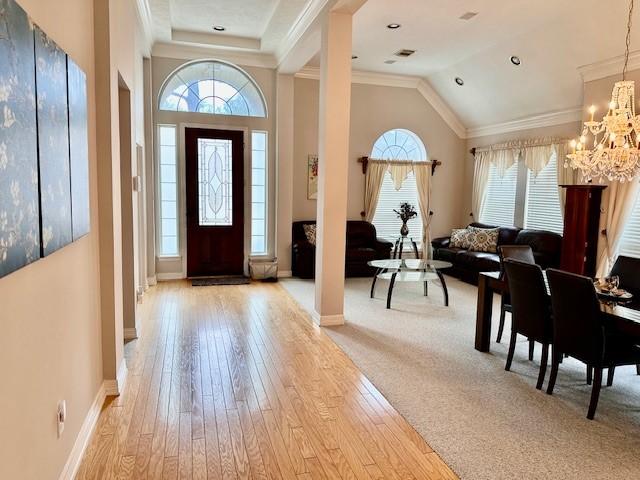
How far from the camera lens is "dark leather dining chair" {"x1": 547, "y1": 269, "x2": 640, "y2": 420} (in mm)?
2686

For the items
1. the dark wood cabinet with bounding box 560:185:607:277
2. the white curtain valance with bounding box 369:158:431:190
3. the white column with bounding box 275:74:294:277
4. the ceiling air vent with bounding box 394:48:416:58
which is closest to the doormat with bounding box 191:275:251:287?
the white column with bounding box 275:74:294:277

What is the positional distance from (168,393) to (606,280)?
3201 millimetres

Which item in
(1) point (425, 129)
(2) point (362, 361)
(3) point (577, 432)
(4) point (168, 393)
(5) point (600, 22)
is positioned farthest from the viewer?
(1) point (425, 129)

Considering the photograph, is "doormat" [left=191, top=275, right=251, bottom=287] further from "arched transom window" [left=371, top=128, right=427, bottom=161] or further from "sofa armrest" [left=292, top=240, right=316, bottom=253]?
"arched transom window" [left=371, top=128, right=427, bottom=161]

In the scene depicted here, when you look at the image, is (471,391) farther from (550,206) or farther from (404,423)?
(550,206)

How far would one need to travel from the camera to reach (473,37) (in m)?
5.71

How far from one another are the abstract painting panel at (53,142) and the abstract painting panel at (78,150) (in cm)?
9

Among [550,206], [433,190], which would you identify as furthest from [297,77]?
[550,206]

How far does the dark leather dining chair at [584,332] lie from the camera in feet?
8.81

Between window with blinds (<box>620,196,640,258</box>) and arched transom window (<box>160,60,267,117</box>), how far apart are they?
5.04m

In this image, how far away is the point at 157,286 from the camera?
20.3 feet

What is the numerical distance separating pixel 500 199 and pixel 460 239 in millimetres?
1017

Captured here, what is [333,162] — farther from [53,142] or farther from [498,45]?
[498,45]

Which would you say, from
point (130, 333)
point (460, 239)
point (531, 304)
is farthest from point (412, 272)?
point (130, 333)
